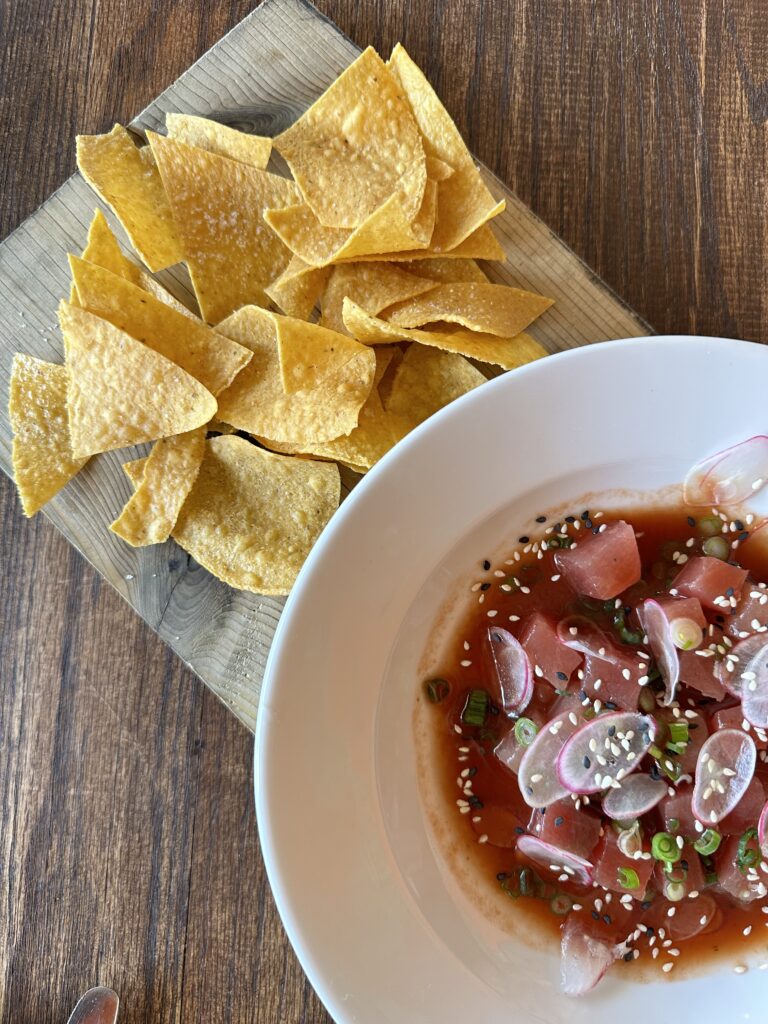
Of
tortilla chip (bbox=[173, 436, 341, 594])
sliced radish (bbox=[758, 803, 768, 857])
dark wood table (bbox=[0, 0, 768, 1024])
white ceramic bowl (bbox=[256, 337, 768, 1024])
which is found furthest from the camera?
dark wood table (bbox=[0, 0, 768, 1024])

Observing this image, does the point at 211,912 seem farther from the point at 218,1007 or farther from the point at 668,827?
the point at 668,827

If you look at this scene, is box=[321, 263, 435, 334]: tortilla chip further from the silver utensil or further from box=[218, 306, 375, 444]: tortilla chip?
the silver utensil

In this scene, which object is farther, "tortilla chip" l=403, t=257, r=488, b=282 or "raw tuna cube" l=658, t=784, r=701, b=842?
"tortilla chip" l=403, t=257, r=488, b=282

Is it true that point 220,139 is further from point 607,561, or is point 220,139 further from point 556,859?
point 556,859

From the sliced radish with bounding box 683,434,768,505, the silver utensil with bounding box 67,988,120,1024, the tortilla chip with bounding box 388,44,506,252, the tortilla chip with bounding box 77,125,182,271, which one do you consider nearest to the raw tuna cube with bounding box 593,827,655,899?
the sliced radish with bounding box 683,434,768,505

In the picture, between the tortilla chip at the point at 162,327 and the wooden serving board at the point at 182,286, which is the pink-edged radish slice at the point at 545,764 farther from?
the tortilla chip at the point at 162,327

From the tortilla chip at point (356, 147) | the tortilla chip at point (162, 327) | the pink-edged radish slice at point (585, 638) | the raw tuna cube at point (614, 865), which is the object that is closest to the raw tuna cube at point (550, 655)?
the pink-edged radish slice at point (585, 638)
